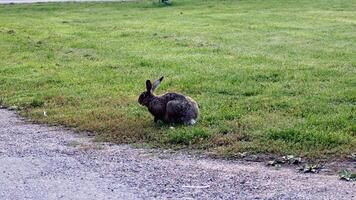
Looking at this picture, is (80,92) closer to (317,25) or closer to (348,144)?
(348,144)

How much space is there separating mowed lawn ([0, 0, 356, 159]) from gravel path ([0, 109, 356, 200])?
570 millimetres

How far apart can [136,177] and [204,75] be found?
6.35 metres

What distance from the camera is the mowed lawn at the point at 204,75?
900 centimetres

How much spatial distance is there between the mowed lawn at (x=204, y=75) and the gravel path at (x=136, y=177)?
57 centimetres

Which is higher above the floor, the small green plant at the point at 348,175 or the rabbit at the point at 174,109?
the rabbit at the point at 174,109

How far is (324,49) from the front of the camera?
16.9 metres

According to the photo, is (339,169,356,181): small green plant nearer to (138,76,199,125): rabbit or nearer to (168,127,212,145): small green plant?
Result: (168,127,212,145): small green plant

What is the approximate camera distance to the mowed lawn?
354 inches

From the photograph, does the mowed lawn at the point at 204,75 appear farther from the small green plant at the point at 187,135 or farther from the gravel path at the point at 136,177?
the gravel path at the point at 136,177

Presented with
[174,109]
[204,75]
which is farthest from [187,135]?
[204,75]

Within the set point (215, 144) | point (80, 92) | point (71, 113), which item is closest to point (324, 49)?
point (80, 92)

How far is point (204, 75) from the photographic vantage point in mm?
13586

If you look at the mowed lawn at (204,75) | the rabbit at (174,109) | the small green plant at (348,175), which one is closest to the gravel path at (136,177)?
the small green plant at (348,175)

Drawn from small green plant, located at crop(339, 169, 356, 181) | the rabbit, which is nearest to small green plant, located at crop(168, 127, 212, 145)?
the rabbit
